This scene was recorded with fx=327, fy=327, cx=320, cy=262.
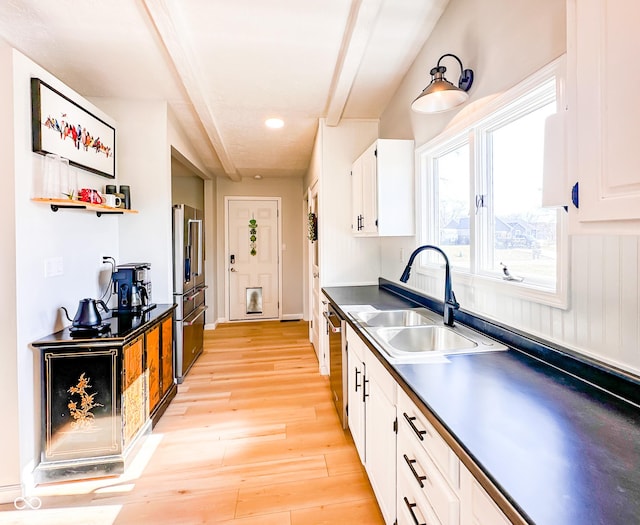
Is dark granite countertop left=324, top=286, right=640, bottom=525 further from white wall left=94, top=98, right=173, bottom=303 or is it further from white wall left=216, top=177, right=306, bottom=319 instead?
white wall left=216, top=177, right=306, bottom=319

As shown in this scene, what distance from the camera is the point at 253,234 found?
18.2 feet

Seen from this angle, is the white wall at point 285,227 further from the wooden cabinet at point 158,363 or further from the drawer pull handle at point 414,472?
the drawer pull handle at point 414,472

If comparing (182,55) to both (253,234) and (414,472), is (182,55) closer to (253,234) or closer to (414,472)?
(414,472)

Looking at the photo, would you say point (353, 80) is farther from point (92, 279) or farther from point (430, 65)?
point (92, 279)

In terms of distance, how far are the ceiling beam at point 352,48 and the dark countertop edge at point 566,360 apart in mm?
1666

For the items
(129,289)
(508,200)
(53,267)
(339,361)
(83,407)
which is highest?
(508,200)

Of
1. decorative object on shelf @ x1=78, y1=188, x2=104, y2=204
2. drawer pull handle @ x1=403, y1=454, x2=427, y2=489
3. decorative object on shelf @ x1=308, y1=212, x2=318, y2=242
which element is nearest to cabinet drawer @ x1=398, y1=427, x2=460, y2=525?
drawer pull handle @ x1=403, y1=454, x2=427, y2=489

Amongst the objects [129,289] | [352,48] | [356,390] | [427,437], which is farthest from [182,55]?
[427,437]

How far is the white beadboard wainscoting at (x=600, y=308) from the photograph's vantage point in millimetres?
961

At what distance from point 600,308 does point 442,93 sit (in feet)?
3.80

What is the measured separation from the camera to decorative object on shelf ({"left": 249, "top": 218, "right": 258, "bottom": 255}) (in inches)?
218

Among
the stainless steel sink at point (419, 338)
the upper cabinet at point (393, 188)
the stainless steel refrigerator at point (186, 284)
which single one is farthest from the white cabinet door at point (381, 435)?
the stainless steel refrigerator at point (186, 284)

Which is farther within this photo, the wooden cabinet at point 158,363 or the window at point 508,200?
the wooden cabinet at point 158,363

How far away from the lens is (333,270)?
3314 mm
